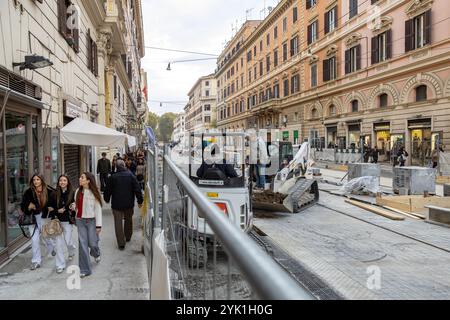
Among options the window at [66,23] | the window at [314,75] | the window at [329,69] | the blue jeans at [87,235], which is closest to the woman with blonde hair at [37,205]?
the blue jeans at [87,235]

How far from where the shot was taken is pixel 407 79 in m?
25.7

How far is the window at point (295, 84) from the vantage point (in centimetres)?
4299

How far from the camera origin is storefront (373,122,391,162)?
27.8 metres

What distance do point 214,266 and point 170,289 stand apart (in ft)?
3.65

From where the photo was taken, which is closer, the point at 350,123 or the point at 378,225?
the point at 378,225

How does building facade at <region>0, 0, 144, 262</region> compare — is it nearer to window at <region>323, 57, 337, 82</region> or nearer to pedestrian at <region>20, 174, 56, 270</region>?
pedestrian at <region>20, 174, 56, 270</region>

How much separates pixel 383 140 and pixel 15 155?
2611 cm

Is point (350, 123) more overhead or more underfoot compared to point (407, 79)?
more underfoot

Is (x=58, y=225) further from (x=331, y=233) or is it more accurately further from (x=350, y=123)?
(x=350, y=123)

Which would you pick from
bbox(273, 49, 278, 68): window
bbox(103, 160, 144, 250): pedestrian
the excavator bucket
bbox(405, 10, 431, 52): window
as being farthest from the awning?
bbox(273, 49, 278, 68): window

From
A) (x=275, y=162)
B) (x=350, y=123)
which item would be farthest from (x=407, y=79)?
(x=275, y=162)

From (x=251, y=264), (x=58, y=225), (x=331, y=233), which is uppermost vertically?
(x=251, y=264)

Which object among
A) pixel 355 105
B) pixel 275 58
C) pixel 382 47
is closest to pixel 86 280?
pixel 382 47

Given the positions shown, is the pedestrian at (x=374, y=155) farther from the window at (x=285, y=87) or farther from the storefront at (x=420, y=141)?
the window at (x=285, y=87)
